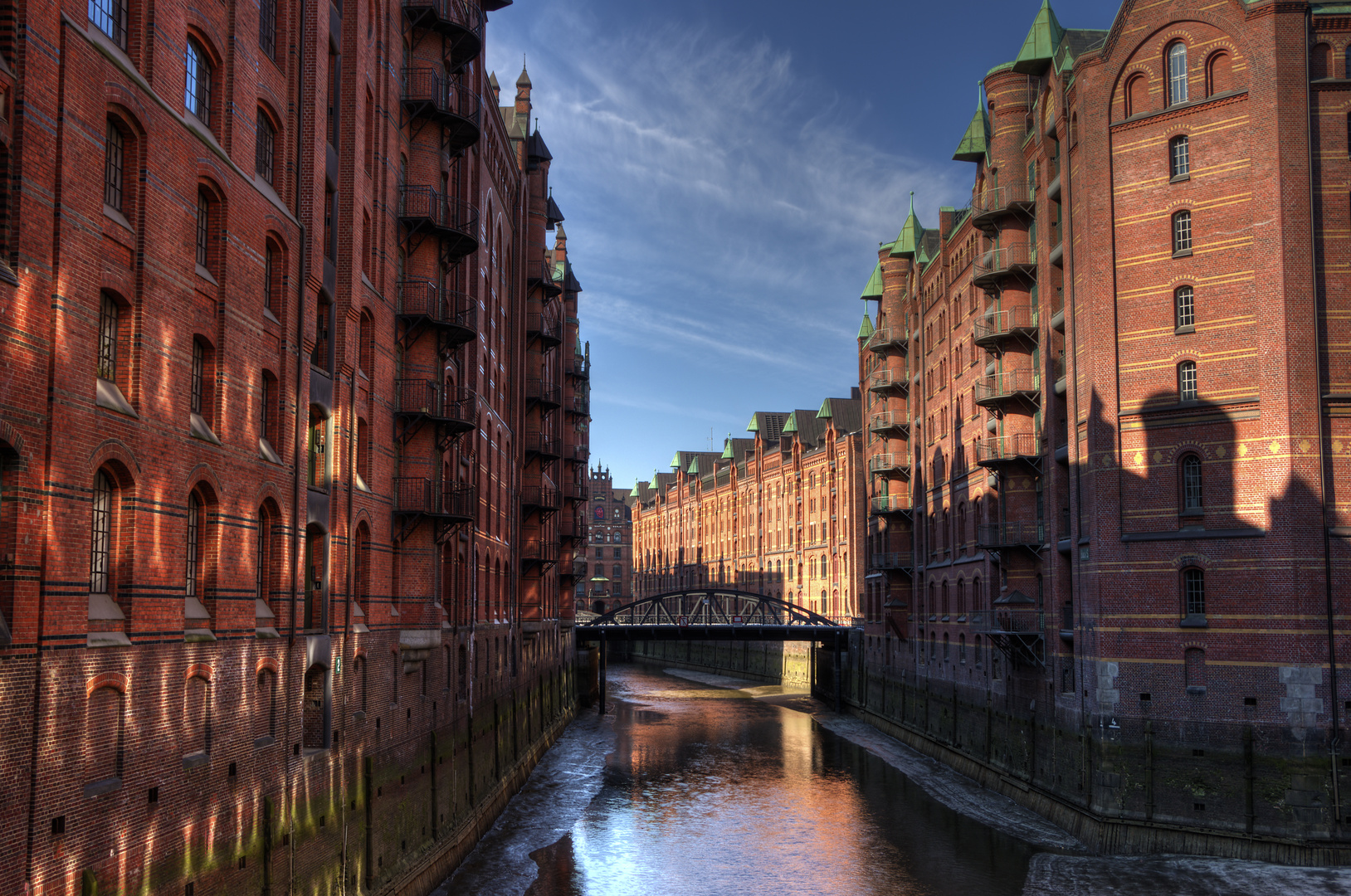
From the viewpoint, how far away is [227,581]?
632 inches

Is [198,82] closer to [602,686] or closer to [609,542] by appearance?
[602,686]

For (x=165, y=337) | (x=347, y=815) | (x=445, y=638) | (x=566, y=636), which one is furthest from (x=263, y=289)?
(x=566, y=636)

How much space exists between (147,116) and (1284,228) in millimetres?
26378

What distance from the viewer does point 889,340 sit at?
56.2 m

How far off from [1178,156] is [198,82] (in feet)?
83.2

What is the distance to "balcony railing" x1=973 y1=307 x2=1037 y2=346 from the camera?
35.9 meters

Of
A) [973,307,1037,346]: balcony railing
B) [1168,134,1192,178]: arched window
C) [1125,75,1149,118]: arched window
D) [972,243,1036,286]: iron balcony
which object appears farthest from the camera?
[972,243,1036,286]: iron balcony

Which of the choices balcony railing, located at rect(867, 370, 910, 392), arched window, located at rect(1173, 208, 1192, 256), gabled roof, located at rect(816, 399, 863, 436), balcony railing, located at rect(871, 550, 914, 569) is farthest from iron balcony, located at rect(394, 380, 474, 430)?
gabled roof, located at rect(816, 399, 863, 436)

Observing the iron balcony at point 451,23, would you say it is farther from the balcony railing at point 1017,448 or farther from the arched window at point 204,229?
the balcony railing at point 1017,448

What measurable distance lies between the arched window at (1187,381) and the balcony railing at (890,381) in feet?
85.6

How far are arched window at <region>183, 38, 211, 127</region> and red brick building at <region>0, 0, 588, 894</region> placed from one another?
Result: 50mm

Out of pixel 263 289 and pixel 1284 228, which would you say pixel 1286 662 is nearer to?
pixel 1284 228

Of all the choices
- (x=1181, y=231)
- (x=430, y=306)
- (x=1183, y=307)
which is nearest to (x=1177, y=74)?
(x=1181, y=231)

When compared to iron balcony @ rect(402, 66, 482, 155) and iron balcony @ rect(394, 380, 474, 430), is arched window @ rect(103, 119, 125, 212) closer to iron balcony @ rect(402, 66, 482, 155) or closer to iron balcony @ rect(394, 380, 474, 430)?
iron balcony @ rect(394, 380, 474, 430)
